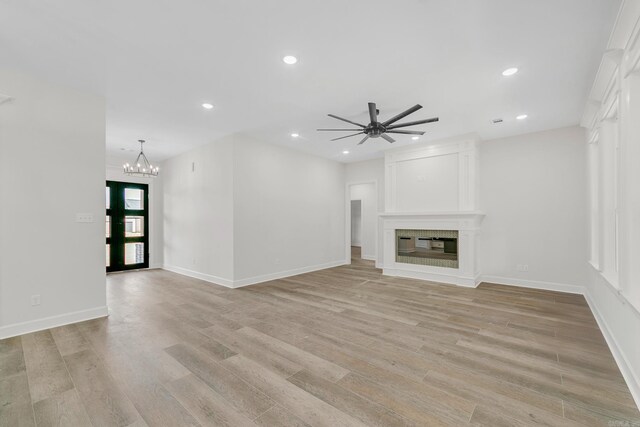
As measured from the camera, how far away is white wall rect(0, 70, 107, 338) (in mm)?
3080

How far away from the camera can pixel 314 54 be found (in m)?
2.80

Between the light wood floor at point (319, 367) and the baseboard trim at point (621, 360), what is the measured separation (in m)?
0.06

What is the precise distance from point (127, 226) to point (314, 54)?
6.81m

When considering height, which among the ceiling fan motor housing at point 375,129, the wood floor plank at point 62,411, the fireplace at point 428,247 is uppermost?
the ceiling fan motor housing at point 375,129

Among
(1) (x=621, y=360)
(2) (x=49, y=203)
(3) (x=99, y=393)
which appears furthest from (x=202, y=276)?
(1) (x=621, y=360)

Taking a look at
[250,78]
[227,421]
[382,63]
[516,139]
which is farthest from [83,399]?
[516,139]

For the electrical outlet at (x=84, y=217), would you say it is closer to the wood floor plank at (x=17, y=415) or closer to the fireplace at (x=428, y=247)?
the wood floor plank at (x=17, y=415)

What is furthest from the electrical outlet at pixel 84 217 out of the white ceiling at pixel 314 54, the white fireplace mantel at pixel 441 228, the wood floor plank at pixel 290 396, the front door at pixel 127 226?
the white fireplace mantel at pixel 441 228

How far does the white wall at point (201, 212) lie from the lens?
17.8 ft

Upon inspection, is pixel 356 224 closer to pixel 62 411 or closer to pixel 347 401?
pixel 347 401

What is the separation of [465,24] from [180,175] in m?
6.50

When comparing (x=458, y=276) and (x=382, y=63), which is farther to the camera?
(x=458, y=276)

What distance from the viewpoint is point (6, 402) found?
6.35 ft

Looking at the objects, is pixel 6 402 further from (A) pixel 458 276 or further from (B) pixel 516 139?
(B) pixel 516 139
